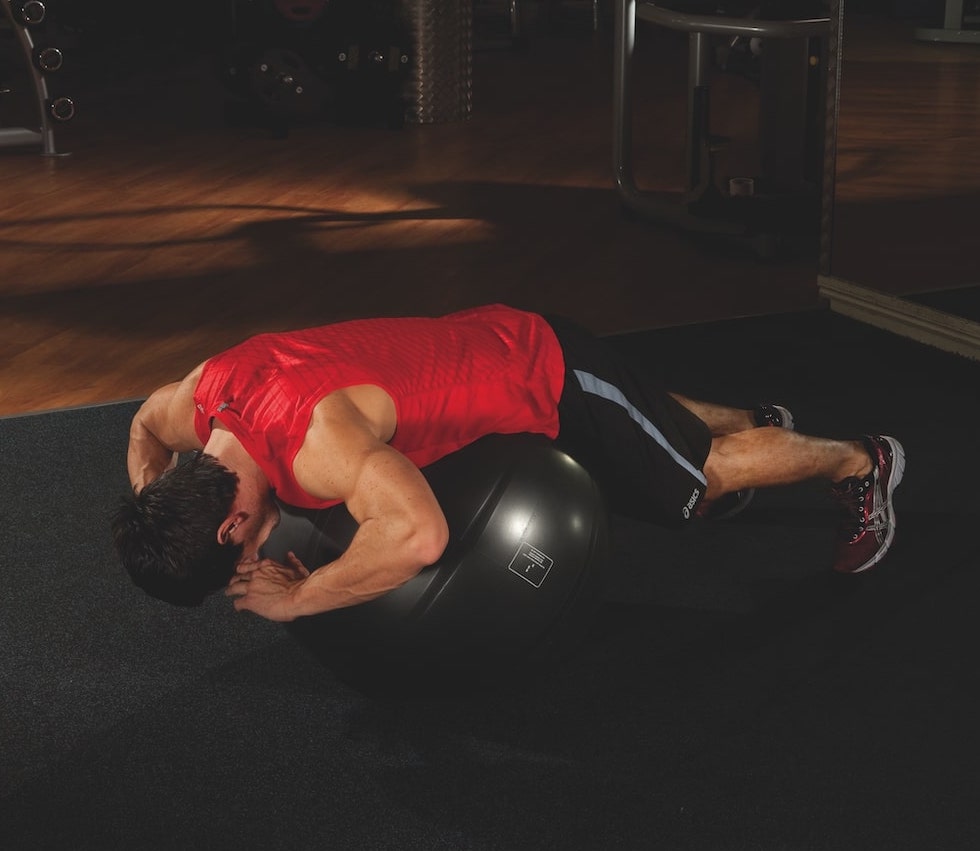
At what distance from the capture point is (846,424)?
2.57m

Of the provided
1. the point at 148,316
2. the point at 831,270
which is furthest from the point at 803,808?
the point at 148,316

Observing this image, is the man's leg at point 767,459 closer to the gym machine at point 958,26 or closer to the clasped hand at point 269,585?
the clasped hand at point 269,585

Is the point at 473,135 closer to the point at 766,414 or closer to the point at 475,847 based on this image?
the point at 766,414

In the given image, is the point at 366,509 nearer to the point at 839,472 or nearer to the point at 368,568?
the point at 368,568

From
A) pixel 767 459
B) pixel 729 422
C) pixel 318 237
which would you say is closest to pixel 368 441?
pixel 767 459

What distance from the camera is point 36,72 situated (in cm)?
495

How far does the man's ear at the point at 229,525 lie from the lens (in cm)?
154

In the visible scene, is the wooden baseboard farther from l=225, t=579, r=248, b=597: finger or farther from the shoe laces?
l=225, t=579, r=248, b=597: finger

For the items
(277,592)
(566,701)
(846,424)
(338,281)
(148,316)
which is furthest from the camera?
(338,281)

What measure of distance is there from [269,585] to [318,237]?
2.68m

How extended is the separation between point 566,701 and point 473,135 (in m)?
4.30

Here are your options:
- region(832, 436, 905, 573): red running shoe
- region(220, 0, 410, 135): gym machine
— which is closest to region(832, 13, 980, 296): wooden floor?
region(832, 436, 905, 573): red running shoe

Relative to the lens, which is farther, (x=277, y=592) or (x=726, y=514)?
(x=726, y=514)

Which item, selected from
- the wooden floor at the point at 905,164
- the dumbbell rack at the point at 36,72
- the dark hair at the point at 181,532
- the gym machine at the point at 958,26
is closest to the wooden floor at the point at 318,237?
the dumbbell rack at the point at 36,72
